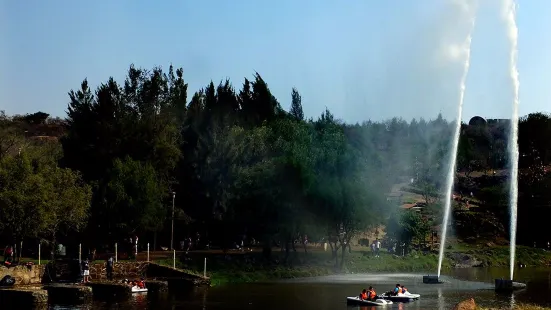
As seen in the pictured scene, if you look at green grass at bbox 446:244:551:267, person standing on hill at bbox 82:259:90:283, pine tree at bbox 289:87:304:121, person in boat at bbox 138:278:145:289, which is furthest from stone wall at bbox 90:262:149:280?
pine tree at bbox 289:87:304:121

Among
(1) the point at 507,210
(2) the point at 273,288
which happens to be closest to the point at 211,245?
(2) the point at 273,288

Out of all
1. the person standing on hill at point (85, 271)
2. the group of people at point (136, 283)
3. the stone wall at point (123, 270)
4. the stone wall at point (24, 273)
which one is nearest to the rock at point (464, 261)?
the stone wall at point (123, 270)

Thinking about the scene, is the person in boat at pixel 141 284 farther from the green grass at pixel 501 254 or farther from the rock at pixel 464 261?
the green grass at pixel 501 254

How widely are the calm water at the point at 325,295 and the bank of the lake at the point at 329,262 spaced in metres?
4.11

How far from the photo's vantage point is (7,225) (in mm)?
65625

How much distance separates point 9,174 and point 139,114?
35.0 m

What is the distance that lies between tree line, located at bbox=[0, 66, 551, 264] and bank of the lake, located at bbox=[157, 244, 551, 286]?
2.79m

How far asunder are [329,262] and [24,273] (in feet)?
137

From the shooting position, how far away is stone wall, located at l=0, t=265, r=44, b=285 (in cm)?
6181

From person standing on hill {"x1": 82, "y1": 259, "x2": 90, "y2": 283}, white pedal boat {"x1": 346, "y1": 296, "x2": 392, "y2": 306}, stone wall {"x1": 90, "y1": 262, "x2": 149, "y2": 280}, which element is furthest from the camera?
stone wall {"x1": 90, "y1": 262, "x2": 149, "y2": 280}

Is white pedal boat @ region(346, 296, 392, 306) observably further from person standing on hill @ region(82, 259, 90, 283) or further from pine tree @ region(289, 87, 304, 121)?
pine tree @ region(289, 87, 304, 121)

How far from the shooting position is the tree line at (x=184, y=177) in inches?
2862

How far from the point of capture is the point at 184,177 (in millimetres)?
100188

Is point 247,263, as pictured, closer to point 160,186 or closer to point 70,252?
point 160,186
